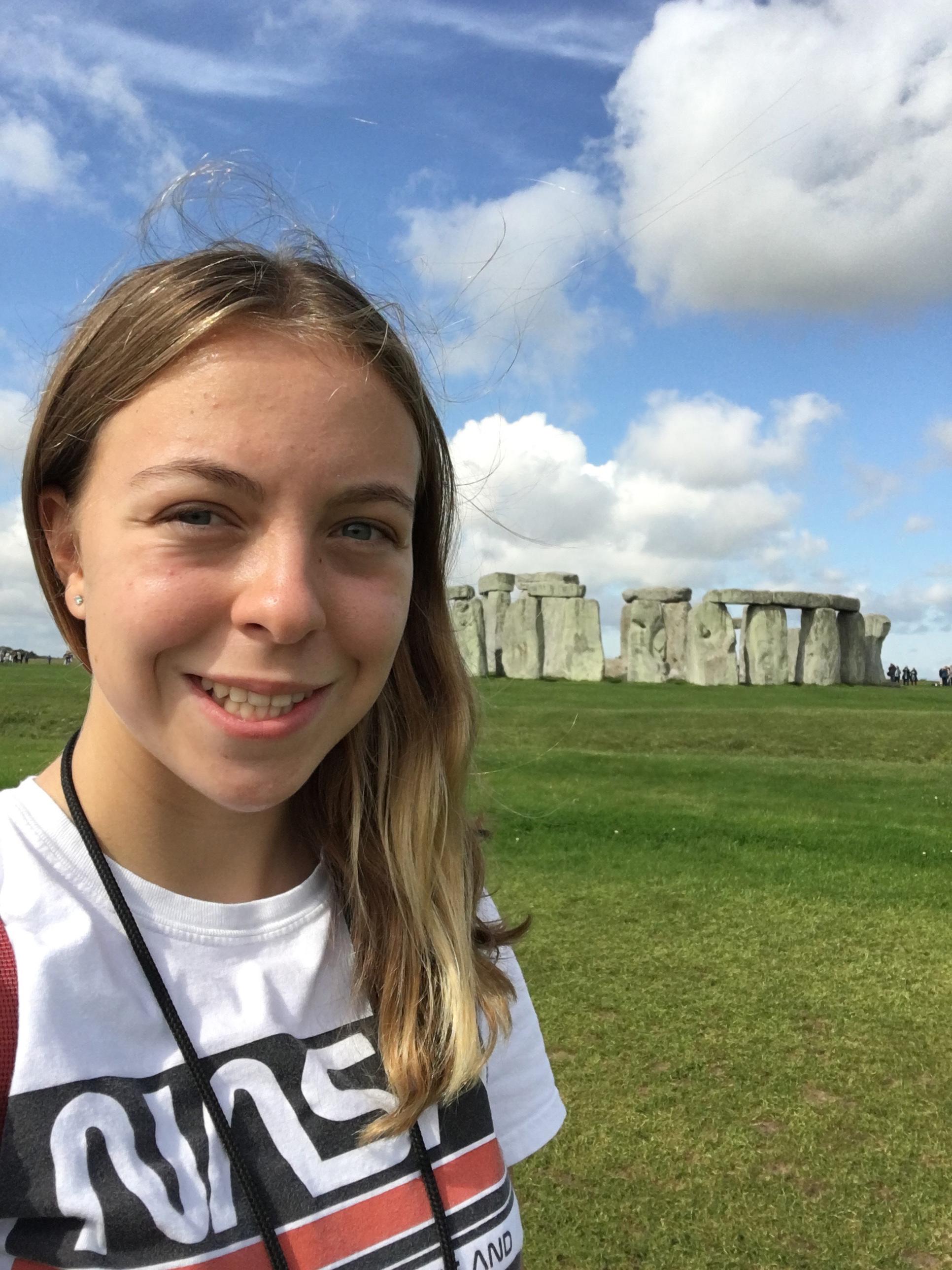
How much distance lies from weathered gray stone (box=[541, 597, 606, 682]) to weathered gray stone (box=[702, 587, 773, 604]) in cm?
265

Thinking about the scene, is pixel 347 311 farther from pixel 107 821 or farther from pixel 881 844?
pixel 881 844

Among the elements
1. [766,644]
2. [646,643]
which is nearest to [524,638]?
[646,643]

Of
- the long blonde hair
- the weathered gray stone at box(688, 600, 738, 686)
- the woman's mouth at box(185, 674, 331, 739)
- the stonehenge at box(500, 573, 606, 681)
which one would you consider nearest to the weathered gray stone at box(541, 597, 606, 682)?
the stonehenge at box(500, 573, 606, 681)

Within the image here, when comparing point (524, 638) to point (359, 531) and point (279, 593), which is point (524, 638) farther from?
point (279, 593)

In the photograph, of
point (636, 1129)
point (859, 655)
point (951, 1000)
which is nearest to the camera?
point (636, 1129)

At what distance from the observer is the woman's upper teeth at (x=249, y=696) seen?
137 cm

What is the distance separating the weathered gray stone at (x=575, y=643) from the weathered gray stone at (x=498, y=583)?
1.66 metres

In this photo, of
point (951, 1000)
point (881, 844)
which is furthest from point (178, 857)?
point (881, 844)

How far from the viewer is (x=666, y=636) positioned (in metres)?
25.3

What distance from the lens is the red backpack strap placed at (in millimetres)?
1153

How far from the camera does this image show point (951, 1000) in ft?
14.8

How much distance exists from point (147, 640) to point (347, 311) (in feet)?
1.80

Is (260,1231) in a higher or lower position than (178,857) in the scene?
lower

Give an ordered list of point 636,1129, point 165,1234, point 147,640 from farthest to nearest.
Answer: point 636,1129 < point 147,640 < point 165,1234
